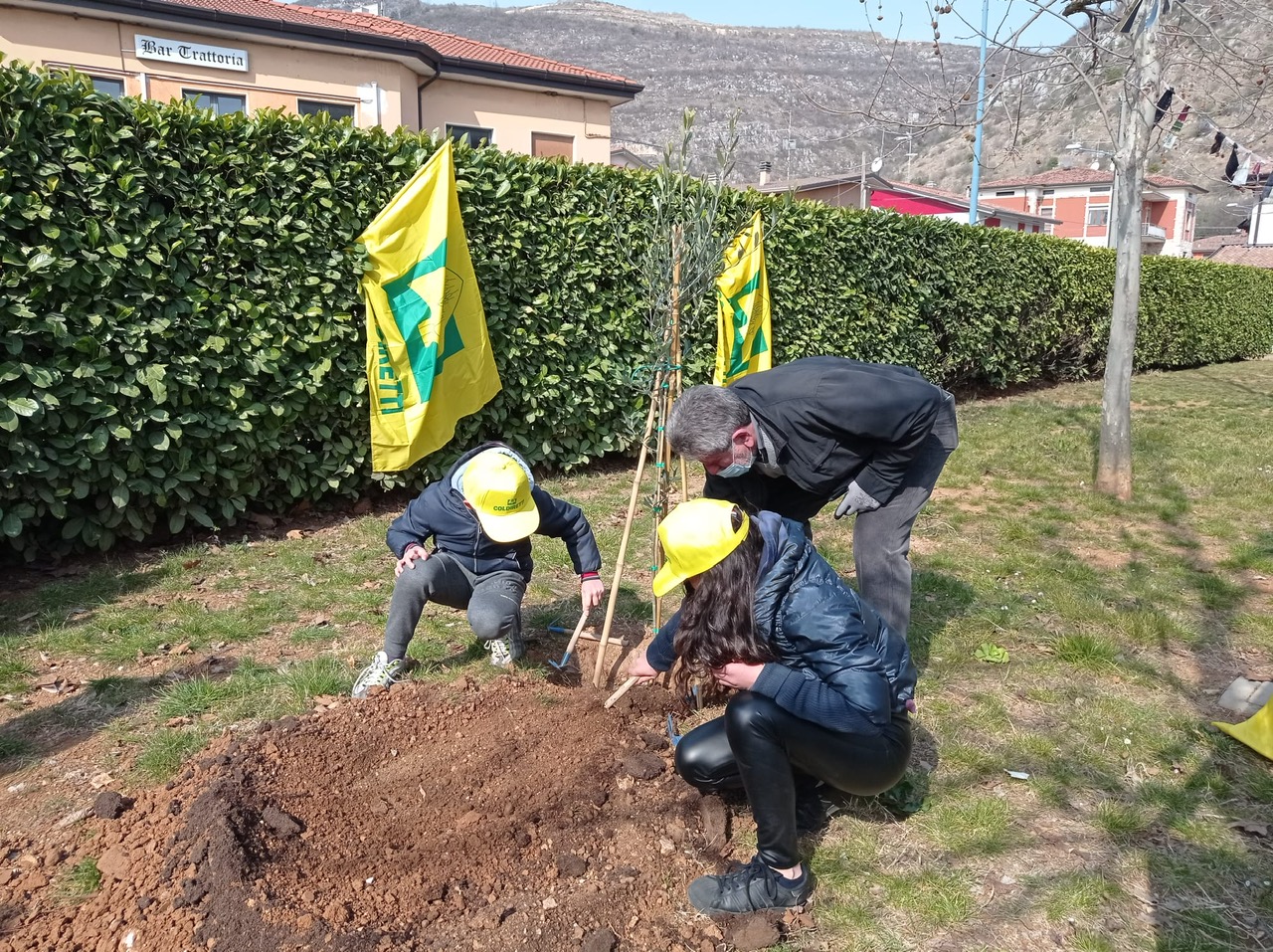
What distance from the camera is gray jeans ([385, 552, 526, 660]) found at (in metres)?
3.42

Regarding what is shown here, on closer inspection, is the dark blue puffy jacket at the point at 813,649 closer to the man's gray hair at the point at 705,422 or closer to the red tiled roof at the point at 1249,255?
the man's gray hair at the point at 705,422

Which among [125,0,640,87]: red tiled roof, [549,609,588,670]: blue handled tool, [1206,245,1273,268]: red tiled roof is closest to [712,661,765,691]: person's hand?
[549,609,588,670]: blue handled tool

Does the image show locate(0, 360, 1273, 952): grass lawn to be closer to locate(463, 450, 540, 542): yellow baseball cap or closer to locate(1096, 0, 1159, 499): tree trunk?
locate(1096, 0, 1159, 499): tree trunk

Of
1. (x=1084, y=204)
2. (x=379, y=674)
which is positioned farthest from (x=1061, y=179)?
(x=379, y=674)

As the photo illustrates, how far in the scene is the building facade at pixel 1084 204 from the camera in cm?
5200

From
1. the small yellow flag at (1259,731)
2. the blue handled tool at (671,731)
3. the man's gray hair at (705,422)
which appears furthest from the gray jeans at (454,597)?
the small yellow flag at (1259,731)

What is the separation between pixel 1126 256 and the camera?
6598mm

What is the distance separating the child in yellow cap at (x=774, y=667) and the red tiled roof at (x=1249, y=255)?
52.9 m

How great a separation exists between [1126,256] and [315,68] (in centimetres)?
1157

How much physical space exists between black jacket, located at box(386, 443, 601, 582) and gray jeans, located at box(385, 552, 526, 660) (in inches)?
2.7

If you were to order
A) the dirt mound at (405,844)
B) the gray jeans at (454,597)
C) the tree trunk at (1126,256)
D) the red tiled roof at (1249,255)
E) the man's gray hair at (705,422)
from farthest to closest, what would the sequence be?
the red tiled roof at (1249,255) → the tree trunk at (1126,256) → the gray jeans at (454,597) → the man's gray hair at (705,422) → the dirt mound at (405,844)

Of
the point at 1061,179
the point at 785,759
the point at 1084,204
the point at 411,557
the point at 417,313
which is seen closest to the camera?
the point at 785,759

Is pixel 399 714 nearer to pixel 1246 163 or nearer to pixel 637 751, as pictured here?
pixel 637 751

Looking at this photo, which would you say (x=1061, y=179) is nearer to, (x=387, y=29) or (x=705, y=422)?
(x=387, y=29)
